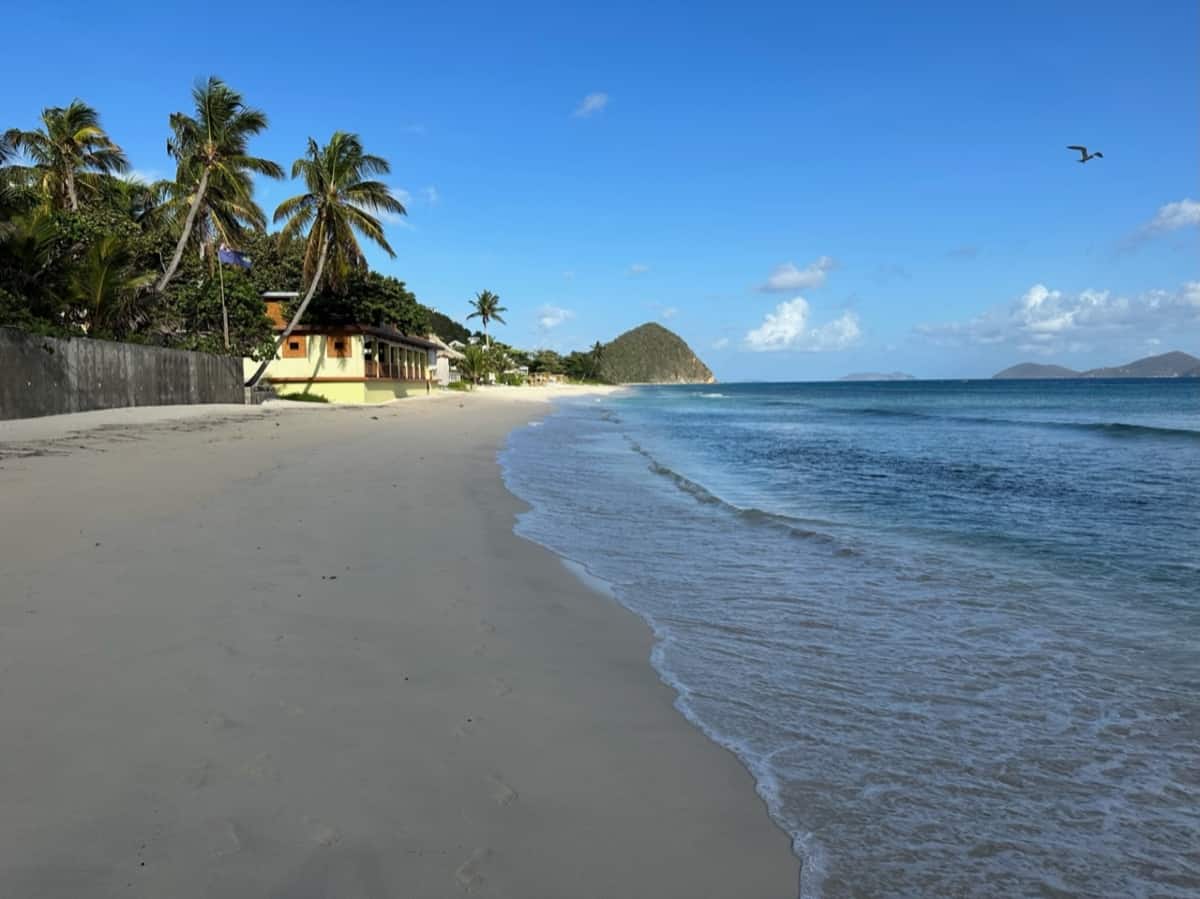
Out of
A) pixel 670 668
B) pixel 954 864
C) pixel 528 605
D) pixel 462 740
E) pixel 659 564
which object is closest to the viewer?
pixel 954 864

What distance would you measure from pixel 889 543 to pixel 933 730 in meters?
4.52

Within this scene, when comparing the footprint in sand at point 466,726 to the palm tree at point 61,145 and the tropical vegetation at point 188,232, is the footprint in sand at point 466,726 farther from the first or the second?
the palm tree at point 61,145

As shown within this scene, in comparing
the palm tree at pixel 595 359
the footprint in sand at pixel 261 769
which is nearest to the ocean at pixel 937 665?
the footprint in sand at pixel 261 769

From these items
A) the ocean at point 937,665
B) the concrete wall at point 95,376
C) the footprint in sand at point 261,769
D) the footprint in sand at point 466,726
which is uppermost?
the concrete wall at point 95,376

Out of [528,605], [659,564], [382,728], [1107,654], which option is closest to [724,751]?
[382,728]

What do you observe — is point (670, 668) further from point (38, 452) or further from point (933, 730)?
point (38, 452)

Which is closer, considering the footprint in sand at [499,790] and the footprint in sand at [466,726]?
the footprint in sand at [499,790]

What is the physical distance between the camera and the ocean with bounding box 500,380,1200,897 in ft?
8.02

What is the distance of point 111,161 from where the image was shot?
1250 inches

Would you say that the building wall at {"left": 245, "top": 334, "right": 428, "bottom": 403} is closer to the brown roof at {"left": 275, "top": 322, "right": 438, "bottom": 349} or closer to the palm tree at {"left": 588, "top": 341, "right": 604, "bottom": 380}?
the brown roof at {"left": 275, "top": 322, "right": 438, "bottom": 349}

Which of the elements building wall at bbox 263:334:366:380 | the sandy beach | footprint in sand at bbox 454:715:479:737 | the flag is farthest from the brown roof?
footprint in sand at bbox 454:715:479:737

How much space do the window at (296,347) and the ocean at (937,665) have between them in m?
29.3

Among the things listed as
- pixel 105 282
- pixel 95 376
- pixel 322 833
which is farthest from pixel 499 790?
pixel 105 282

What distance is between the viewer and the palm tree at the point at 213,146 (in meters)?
27.6
